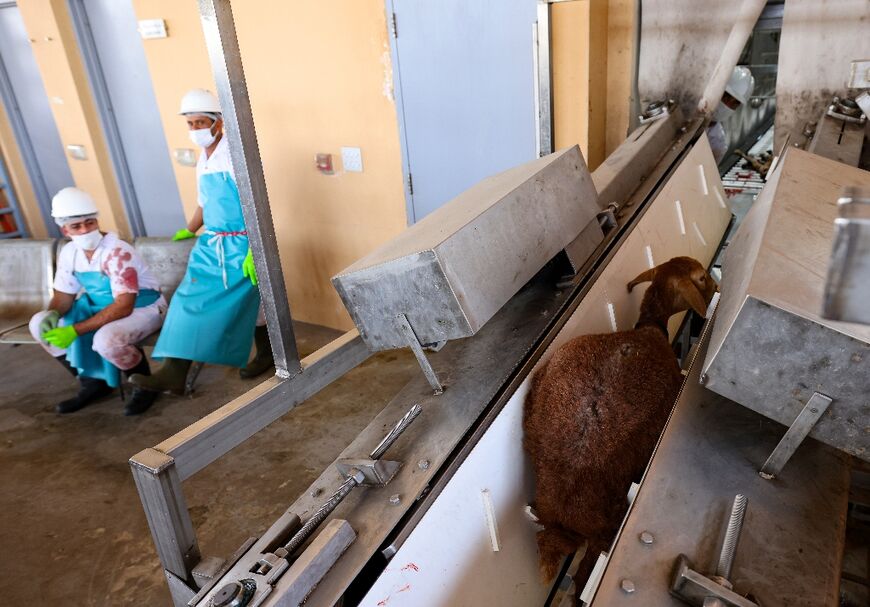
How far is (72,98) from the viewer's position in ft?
17.0

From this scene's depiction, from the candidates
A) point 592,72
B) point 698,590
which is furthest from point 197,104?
point 698,590

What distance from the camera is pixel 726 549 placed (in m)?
0.88

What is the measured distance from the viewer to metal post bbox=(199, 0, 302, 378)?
3.89ft

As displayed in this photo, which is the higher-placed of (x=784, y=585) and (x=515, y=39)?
(x=515, y=39)

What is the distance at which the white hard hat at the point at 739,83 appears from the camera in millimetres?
3309

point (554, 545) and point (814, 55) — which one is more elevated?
point (814, 55)

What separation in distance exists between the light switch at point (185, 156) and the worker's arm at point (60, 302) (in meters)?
1.52

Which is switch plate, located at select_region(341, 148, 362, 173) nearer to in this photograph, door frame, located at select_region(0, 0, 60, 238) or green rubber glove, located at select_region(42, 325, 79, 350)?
green rubber glove, located at select_region(42, 325, 79, 350)

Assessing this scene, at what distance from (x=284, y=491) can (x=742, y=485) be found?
2.28m

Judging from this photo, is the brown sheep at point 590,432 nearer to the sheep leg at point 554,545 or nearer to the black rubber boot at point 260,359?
the sheep leg at point 554,545

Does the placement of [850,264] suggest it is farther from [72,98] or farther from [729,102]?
[72,98]

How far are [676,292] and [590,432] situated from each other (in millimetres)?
571

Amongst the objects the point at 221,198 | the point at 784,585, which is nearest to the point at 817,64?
the point at 784,585

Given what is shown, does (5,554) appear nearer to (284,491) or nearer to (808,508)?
(284,491)
